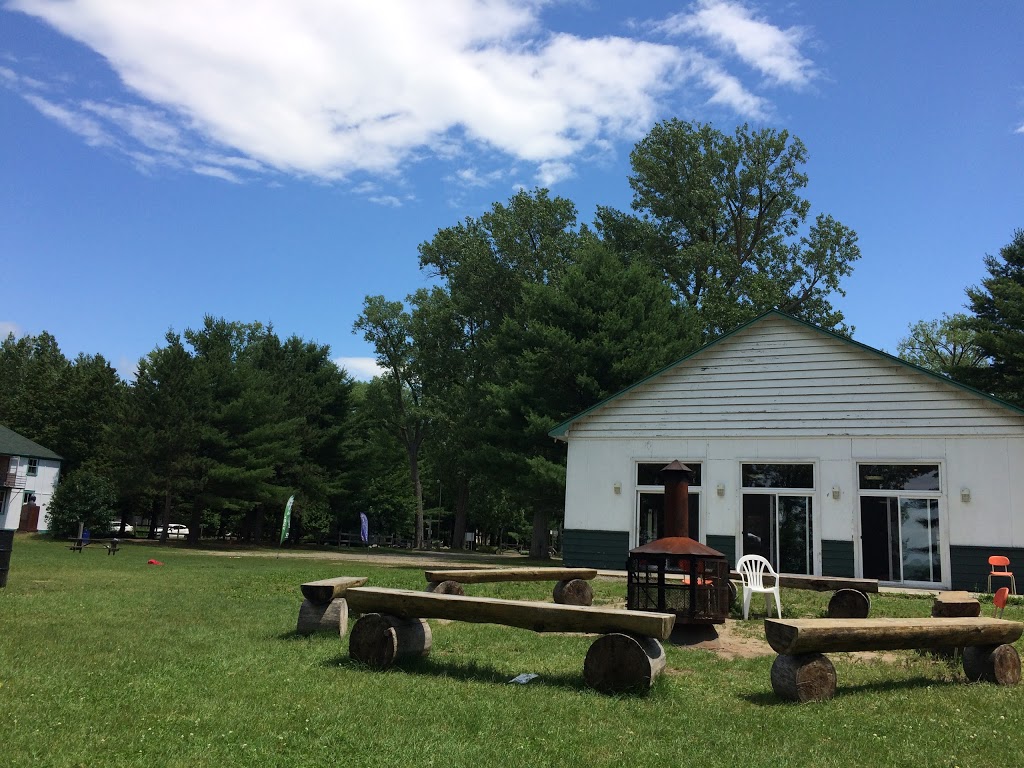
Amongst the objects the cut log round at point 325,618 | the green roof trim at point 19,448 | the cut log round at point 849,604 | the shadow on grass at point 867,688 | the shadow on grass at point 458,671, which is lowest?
the shadow on grass at point 458,671

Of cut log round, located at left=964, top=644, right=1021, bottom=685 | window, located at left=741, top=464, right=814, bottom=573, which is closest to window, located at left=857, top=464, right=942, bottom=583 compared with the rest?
window, located at left=741, top=464, right=814, bottom=573

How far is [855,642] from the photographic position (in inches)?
242

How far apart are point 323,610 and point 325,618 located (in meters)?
0.10

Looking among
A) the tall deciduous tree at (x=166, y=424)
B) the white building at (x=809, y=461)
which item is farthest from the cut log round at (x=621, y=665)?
the tall deciduous tree at (x=166, y=424)

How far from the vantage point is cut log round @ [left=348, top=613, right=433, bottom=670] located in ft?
22.6

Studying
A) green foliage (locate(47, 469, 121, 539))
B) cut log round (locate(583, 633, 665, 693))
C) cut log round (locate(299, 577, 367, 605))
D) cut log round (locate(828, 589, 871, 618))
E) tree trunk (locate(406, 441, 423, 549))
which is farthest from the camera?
tree trunk (locate(406, 441, 423, 549))

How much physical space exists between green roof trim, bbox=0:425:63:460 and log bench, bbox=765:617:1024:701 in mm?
52908

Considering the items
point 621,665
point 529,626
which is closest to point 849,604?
point 621,665

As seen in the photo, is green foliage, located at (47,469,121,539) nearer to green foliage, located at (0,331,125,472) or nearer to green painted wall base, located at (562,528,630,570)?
green foliage, located at (0,331,125,472)

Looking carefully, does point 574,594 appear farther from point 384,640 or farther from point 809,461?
point 809,461

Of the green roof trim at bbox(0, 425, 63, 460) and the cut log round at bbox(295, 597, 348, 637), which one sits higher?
the green roof trim at bbox(0, 425, 63, 460)

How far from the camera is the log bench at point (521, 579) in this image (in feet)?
36.4

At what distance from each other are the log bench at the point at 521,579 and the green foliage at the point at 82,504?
3451 centimetres

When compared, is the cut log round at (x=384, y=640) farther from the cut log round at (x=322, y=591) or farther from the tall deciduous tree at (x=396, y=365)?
the tall deciduous tree at (x=396, y=365)
